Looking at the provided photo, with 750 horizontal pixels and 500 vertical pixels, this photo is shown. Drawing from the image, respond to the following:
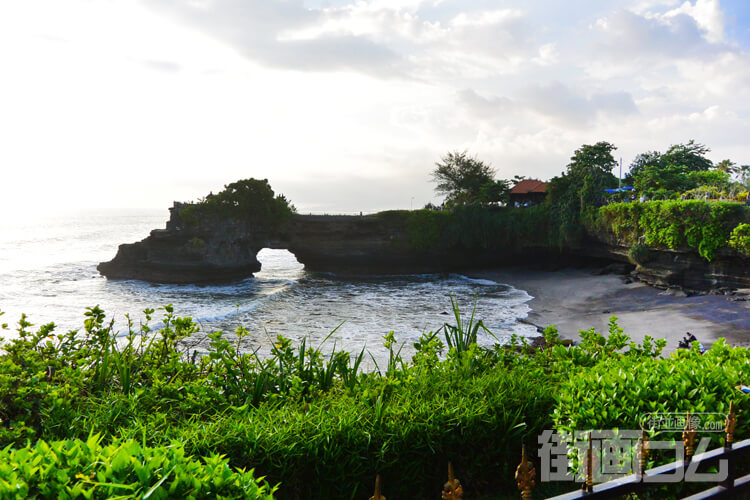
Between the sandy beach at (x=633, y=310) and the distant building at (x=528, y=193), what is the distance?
12.7 m

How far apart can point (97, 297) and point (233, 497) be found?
3253cm

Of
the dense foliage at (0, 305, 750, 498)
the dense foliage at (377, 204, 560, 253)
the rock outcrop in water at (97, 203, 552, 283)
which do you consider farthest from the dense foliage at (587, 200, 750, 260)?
the dense foliage at (0, 305, 750, 498)

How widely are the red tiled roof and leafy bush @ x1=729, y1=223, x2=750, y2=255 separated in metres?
19.3

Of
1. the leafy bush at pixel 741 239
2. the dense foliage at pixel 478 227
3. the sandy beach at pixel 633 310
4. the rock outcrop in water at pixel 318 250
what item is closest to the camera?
the sandy beach at pixel 633 310

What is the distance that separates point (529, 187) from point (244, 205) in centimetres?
2576

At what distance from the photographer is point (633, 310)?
21016mm

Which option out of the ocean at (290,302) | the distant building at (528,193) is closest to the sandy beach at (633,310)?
the ocean at (290,302)

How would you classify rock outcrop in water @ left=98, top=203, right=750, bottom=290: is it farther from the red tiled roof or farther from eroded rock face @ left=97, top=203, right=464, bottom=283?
the red tiled roof

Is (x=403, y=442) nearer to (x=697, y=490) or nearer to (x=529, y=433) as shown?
(x=529, y=433)

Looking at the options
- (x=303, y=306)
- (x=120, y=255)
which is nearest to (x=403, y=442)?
(x=303, y=306)

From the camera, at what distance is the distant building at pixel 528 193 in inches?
1645

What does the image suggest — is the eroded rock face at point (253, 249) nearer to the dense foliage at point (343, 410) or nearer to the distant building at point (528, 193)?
the distant building at point (528, 193)

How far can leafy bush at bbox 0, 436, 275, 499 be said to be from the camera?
167 cm

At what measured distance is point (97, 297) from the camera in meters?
29.2
